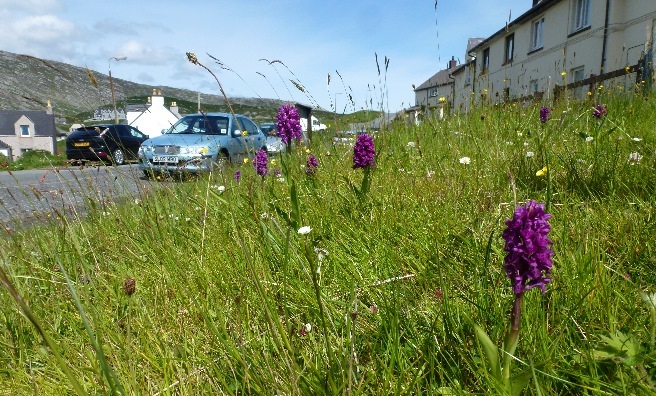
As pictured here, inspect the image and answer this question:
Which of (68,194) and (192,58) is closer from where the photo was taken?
(192,58)

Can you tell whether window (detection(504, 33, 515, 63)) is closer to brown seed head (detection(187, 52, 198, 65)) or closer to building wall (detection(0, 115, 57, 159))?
brown seed head (detection(187, 52, 198, 65))

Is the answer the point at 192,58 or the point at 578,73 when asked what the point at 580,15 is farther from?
the point at 192,58

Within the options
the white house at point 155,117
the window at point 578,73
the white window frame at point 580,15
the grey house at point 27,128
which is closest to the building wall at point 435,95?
the window at point 578,73

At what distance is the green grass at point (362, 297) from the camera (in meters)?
0.94

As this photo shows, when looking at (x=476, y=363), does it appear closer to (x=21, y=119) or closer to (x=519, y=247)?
(x=519, y=247)

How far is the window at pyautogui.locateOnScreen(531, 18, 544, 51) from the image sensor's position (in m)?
22.2

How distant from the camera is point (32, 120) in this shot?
251 feet

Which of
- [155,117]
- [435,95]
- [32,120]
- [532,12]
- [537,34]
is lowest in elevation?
[435,95]

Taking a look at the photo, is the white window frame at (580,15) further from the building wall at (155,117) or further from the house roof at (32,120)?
the house roof at (32,120)

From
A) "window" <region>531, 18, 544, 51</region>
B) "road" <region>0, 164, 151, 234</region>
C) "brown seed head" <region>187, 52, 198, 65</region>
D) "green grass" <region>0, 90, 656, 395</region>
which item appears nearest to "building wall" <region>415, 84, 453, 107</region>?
"green grass" <region>0, 90, 656, 395</region>

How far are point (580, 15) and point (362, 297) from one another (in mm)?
22699

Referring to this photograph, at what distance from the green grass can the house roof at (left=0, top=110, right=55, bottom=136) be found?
298ft

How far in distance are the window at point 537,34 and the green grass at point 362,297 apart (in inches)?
929

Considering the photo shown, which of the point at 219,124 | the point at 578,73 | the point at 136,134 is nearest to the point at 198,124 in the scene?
the point at 219,124
